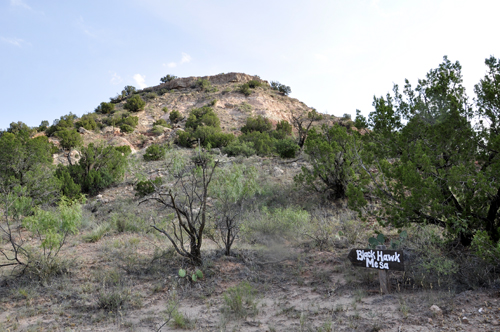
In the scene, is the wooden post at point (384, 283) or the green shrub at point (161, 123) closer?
the wooden post at point (384, 283)

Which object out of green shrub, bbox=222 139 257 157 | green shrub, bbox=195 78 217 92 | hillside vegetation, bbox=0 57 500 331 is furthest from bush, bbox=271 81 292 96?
hillside vegetation, bbox=0 57 500 331

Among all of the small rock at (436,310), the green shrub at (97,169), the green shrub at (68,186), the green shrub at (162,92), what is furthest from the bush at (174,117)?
the small rock at (436,310)

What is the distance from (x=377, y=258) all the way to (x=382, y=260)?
80 mm

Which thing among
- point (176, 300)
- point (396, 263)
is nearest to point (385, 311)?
point (396, 263)

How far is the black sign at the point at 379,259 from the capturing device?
4.29 meters

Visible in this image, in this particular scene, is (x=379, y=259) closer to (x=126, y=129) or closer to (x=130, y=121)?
(x=126, y=129)

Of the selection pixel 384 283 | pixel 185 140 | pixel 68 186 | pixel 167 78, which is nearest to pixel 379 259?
pixel 384 283

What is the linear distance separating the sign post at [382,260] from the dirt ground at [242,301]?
21 cm

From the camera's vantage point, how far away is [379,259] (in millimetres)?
4484

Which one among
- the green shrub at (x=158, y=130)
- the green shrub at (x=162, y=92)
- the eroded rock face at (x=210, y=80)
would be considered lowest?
the green shrub at (x=158, y=130)

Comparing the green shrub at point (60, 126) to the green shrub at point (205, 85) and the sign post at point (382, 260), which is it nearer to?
the green shrub at point (205, 85)

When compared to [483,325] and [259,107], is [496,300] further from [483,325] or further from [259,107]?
[259,107]

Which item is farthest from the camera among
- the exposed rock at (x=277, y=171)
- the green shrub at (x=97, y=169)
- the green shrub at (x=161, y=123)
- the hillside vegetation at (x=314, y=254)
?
the green shrub at (x=161, y=123)

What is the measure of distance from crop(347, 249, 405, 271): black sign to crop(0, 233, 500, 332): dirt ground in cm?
37
